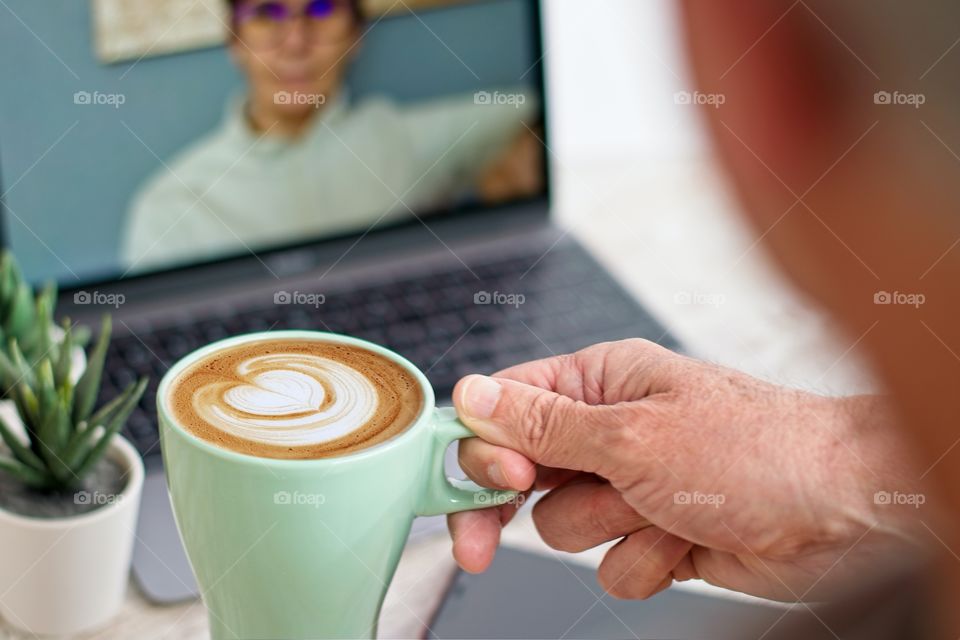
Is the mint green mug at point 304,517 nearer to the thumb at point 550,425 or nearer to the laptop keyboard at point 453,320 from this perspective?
the thumb at point 550,425

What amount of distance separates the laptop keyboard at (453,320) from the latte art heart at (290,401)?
308 millimetres

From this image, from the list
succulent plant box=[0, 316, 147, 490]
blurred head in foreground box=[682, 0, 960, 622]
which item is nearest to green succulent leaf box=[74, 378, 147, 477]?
succulent plant box=[0, 316, 147, 490]

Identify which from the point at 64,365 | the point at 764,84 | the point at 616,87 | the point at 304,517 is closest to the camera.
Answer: the point at 764,84

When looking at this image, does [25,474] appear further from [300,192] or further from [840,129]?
[840,129]

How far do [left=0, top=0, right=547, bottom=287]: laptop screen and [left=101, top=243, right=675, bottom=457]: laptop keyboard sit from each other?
0.25 feet

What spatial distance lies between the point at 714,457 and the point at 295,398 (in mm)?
242

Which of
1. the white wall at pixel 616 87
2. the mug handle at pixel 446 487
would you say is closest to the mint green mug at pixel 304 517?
the mug handle at pixel 446 487

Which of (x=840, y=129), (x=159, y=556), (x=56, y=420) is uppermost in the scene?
(x=840, y=129)

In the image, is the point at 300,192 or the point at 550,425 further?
the point at 300,192

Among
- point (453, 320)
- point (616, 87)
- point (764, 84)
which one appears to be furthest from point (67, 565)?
point (616, 87)

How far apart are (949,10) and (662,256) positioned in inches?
36.1

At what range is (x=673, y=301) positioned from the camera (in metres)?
1.08

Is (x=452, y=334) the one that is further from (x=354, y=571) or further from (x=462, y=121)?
(x=354, y=571)

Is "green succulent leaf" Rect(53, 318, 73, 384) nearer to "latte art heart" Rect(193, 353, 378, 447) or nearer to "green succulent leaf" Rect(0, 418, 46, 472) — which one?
"green succulent leaf" Rect(0, 418, 46, 472)
